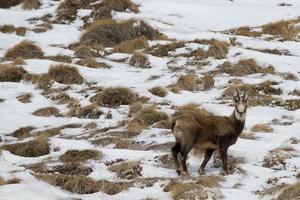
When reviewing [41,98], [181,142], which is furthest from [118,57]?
[181,142]

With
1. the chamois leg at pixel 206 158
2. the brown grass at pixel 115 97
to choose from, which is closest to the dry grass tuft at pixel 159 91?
the brown grass at pixel 115 97

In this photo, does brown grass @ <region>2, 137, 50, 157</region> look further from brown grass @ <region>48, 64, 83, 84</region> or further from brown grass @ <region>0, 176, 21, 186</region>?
brown grass @ <region>48, 64, 83, 84</region>

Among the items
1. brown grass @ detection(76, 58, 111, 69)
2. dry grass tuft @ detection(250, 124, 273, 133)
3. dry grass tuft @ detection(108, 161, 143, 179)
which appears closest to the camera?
dry grass tuft @ detection(108, 161, 143, 179)

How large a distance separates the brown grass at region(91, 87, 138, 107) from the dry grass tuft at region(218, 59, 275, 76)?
4.10m

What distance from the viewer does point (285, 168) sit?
11.3 metres

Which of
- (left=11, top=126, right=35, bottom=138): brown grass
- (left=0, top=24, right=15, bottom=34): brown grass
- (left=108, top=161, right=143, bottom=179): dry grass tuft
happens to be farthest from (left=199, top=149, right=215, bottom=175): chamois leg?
(left=0, top=24, right=15, bottom=34): brown grass

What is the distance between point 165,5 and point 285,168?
18.9 metres

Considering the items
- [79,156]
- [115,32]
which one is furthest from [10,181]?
Answer: [115,32]

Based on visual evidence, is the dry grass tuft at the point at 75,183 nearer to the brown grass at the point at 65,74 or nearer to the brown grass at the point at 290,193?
the brown grass at the point at 290,193

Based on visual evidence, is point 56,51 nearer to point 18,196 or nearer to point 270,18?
point 270,18

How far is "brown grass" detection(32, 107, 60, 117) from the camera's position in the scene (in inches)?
639

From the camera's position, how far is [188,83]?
1819cm

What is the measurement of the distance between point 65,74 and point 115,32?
5610 mm

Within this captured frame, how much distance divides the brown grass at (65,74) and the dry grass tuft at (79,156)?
683 centimetres
